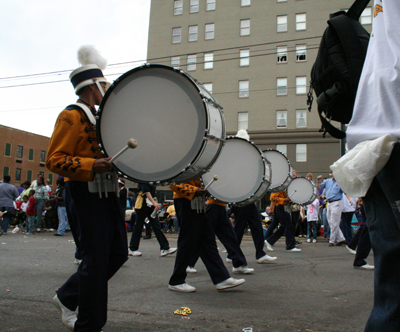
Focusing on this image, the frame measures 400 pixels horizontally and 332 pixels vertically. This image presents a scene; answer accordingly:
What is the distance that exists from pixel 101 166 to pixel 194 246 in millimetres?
2378

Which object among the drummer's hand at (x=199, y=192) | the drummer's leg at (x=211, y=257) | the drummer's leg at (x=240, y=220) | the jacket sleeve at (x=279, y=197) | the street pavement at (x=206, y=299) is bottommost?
the street pavement at (x=206, y=299)

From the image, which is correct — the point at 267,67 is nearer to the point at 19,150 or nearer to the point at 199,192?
the point at 199,192

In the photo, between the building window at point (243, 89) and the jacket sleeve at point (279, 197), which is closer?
the jacket sleeve at point (279, 197)

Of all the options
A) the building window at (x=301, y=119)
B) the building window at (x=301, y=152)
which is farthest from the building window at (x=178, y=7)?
the building window at (x=301, y=152)

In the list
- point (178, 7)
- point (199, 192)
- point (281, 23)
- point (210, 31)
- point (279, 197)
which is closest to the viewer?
point (199, 192)

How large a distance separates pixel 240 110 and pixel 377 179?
1332 inches

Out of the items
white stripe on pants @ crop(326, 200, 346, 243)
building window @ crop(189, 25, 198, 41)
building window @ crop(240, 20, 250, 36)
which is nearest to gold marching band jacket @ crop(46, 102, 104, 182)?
white stripe on pants @ crop(326, 200, 346, 243)

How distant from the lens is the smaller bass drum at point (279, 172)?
8453mm

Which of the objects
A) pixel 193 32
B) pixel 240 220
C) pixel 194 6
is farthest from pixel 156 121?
pixel 194 6

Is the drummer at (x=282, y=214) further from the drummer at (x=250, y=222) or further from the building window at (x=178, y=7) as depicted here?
the building window at (x=178, y=7)

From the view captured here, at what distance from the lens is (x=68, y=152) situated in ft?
9.61

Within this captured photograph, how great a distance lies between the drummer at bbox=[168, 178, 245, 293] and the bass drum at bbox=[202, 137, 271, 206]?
0.67m

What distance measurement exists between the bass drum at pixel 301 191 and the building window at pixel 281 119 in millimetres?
23989

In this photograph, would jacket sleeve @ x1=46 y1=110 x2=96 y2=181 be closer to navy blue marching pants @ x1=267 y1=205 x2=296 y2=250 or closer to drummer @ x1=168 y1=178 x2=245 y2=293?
drummer @ x1=168 y1=178 x2=245 y2=293
